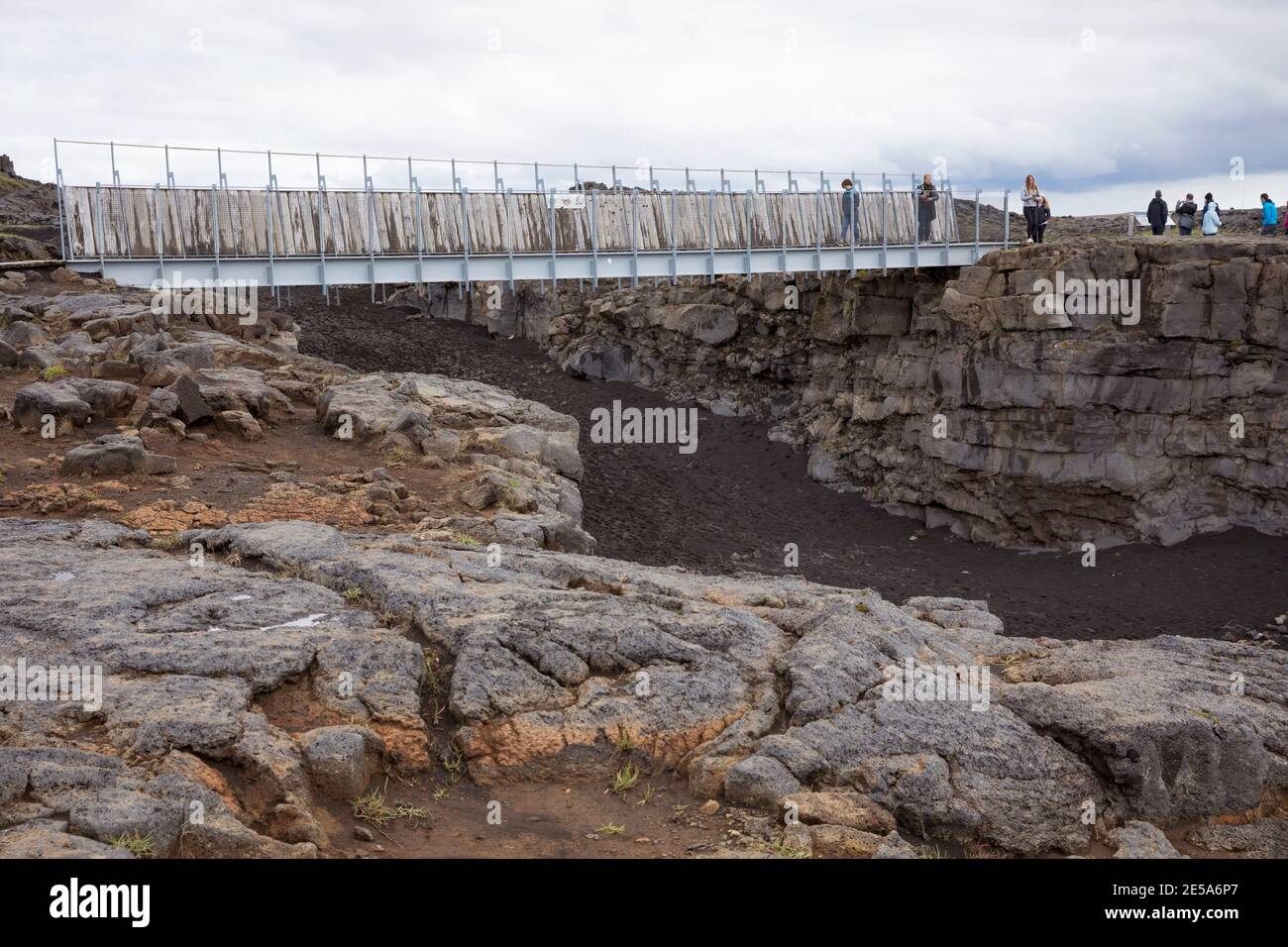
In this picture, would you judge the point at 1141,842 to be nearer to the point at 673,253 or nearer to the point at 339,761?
the point at 339,761

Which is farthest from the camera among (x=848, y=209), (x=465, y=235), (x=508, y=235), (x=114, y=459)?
(x=848, y=209)

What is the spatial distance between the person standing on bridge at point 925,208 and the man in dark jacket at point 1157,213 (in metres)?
6.46

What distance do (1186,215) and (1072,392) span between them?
266 inches

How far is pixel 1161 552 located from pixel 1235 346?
602 centimetres

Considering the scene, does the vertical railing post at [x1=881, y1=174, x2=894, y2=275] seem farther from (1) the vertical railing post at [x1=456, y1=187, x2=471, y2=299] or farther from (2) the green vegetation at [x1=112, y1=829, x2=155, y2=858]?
(2) the green vegetation at [x1=112, y1=829, x2=155, y2=858]

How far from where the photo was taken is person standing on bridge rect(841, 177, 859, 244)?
34.7m

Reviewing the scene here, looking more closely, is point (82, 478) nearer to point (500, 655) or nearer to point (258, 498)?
point (258, 498)

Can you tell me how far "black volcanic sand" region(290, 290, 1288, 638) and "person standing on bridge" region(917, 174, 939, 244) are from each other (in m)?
9.26

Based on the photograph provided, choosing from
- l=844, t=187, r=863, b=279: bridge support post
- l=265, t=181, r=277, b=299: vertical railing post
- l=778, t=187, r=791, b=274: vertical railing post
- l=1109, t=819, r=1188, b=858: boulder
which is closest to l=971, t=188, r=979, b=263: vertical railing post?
l=844, t=187, r=863, b=279: bridge support post

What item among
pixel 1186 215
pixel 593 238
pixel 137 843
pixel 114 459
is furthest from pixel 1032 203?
pixel 137 843

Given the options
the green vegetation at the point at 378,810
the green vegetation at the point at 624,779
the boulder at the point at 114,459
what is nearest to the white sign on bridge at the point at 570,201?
the boulder at the point at 114,459

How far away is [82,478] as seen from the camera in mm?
17781

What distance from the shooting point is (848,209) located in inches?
1373

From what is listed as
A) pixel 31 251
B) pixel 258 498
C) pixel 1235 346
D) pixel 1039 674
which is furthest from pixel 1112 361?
pixel 31 251
